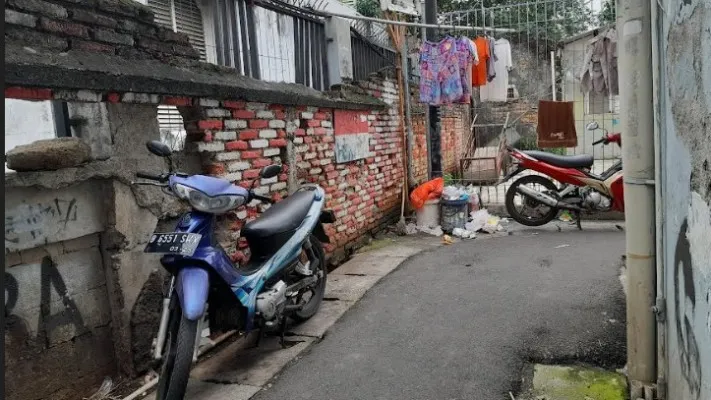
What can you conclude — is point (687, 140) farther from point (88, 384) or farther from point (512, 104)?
point (512, 104)

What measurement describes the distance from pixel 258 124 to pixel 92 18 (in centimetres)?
167

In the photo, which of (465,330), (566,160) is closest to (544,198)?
(566,160)

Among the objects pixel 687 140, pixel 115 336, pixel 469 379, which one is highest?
pixel 687 140

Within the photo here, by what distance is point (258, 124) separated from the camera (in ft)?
15.0

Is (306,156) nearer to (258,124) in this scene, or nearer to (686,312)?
(258,124)

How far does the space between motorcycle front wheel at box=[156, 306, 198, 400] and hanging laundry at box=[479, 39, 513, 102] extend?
635cm

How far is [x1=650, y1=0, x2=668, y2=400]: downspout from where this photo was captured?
244 cm

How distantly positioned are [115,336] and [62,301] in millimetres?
433

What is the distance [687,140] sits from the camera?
196cm

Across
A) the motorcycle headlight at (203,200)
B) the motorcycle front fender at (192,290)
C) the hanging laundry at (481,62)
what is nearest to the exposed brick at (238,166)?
the motorcycle headlight at (203,200)

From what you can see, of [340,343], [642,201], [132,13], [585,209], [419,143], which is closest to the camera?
[642,201]

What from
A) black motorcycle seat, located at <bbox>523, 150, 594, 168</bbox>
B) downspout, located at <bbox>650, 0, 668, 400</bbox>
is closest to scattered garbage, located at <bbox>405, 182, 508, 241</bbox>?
black motorcycle seat, located at <bbox>523, 150, 594, 168</bbox>

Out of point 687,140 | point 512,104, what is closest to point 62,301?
point 687,140

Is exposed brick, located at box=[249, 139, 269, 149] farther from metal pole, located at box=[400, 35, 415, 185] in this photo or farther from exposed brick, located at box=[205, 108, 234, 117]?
metal pole, located at box=[400, 35, 415, 185]
